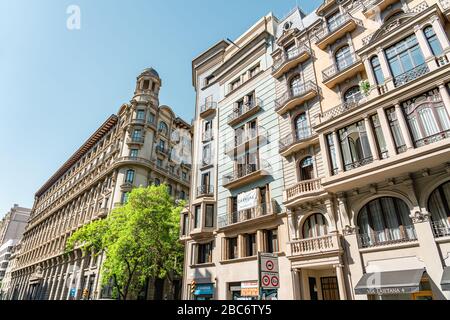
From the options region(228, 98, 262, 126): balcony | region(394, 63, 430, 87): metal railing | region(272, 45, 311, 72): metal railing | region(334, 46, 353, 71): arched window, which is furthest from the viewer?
region(228, 98, 262, 126): balcony

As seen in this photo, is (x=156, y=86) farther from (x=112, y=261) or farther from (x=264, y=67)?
(x=112, y=261)

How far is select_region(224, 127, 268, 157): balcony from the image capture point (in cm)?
2365

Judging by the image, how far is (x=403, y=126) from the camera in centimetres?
1398

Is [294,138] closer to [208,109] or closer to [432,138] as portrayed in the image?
[432,138]

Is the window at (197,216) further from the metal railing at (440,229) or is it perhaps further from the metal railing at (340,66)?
the metal railing at (440,229)

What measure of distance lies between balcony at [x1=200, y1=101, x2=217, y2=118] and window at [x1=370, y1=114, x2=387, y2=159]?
18.0 m

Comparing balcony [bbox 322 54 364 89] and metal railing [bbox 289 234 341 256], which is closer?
metal railing [bbox 289 234 341 256]

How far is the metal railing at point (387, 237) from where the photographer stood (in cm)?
1343

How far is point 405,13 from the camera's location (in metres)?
16.7

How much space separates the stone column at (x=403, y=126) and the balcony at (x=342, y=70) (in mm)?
5090

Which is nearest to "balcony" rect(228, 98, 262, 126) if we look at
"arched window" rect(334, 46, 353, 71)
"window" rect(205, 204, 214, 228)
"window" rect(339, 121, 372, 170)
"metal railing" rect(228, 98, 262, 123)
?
"metal railing" rect(228, 98, 262, 123)

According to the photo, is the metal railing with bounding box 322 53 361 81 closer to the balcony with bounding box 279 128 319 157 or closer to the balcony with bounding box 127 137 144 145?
the balcony with bounding box 279 128 319 157

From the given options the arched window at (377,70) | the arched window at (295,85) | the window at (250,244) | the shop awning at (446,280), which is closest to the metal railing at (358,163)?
the arched window at (377,70)

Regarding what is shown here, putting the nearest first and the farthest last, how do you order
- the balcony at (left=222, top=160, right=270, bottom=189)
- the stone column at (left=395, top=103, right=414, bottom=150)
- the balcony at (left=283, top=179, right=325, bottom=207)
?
the stone column at (left=395, top=103, right=414, bottom=150) → the balcony at (left=283, top=179, right=325, bottom=207) → the balcony at (left=222, top=160, right=270, bottom=189)
